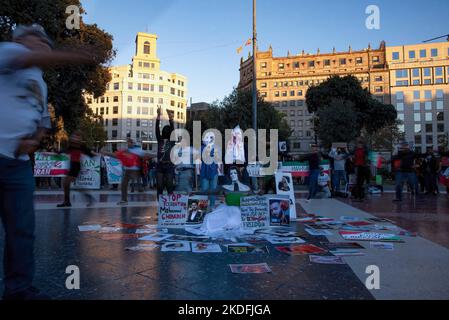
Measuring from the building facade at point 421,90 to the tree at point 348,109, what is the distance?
40.8 metres

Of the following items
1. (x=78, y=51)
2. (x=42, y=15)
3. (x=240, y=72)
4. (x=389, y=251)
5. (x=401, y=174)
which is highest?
(x=240, y=72)

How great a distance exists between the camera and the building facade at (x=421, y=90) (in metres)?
85.8

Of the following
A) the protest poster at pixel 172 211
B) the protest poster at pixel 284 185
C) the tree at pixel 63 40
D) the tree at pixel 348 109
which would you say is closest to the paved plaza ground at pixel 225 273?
the protest poster at pixel 172 211

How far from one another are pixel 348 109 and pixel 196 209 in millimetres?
43158

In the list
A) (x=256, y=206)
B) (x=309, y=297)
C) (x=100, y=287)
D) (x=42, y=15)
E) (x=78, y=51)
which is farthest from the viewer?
(x=42, y=15)

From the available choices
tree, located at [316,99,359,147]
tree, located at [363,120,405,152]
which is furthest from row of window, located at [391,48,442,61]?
tree, located at [316,99,359,147]

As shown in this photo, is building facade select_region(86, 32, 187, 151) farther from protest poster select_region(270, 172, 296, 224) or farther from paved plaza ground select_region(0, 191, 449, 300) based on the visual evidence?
paved plaza ground select_region(0, 191, 449, 300)

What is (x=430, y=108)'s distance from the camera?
86.5 metres

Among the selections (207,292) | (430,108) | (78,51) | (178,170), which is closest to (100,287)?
(207,292)

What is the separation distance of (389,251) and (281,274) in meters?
1.73

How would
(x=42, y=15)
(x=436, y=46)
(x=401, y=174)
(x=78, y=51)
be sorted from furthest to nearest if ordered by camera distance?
(x=436, y=46) → (x=42, y=15) → (x=401, y=174) → (x=78, y=51)

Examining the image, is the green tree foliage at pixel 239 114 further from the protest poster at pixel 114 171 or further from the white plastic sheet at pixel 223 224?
the white plastic sheet at pixel 223 224

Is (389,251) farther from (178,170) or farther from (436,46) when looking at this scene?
(436,46)

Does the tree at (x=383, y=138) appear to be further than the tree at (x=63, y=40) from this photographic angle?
Yes
